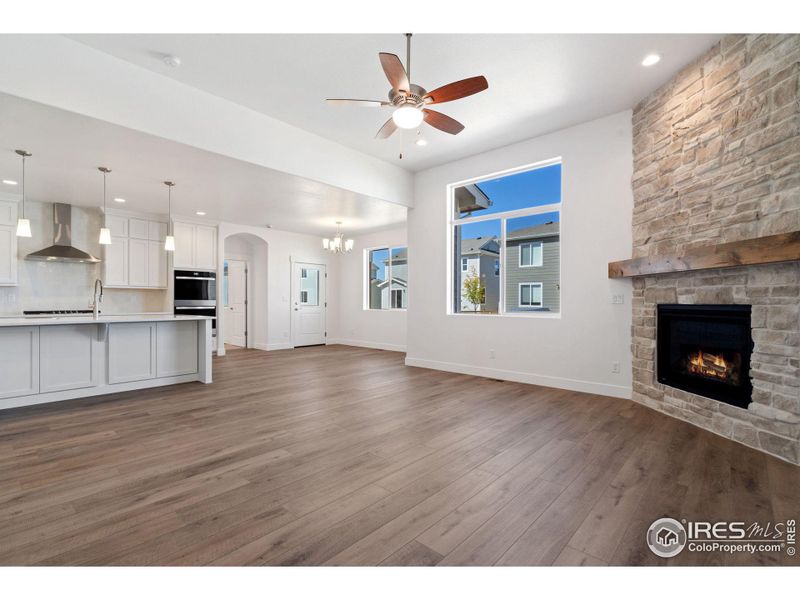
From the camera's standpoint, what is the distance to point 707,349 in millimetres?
3402

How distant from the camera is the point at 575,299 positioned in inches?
184

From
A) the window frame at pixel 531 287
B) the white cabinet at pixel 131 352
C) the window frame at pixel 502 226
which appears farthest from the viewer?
the window frame at pixel 531 287

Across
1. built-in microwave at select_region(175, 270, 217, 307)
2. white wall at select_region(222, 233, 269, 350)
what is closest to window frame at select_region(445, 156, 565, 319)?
white wall at select_region(222, 233, 269, 350)

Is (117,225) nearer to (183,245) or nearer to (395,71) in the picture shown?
(183,245)

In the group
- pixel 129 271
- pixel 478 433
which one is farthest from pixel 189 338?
pixel 478 433

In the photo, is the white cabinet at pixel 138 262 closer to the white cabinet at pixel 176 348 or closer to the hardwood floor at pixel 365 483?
the white cabinet at pixel 176 348

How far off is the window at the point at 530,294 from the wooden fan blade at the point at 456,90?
307 centimetres

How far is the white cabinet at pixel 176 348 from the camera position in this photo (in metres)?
4.95

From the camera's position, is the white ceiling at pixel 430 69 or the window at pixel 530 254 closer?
the white ceiling at pixel 430 69

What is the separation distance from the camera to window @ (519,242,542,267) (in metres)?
5.15

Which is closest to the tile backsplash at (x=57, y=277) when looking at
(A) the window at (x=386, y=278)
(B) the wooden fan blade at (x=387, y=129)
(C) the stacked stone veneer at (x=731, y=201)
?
(A) the window at (x=386, y=278)

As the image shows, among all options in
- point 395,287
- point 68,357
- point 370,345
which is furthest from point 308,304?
point 68,357

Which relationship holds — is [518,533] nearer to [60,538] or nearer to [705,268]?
[60,538]
